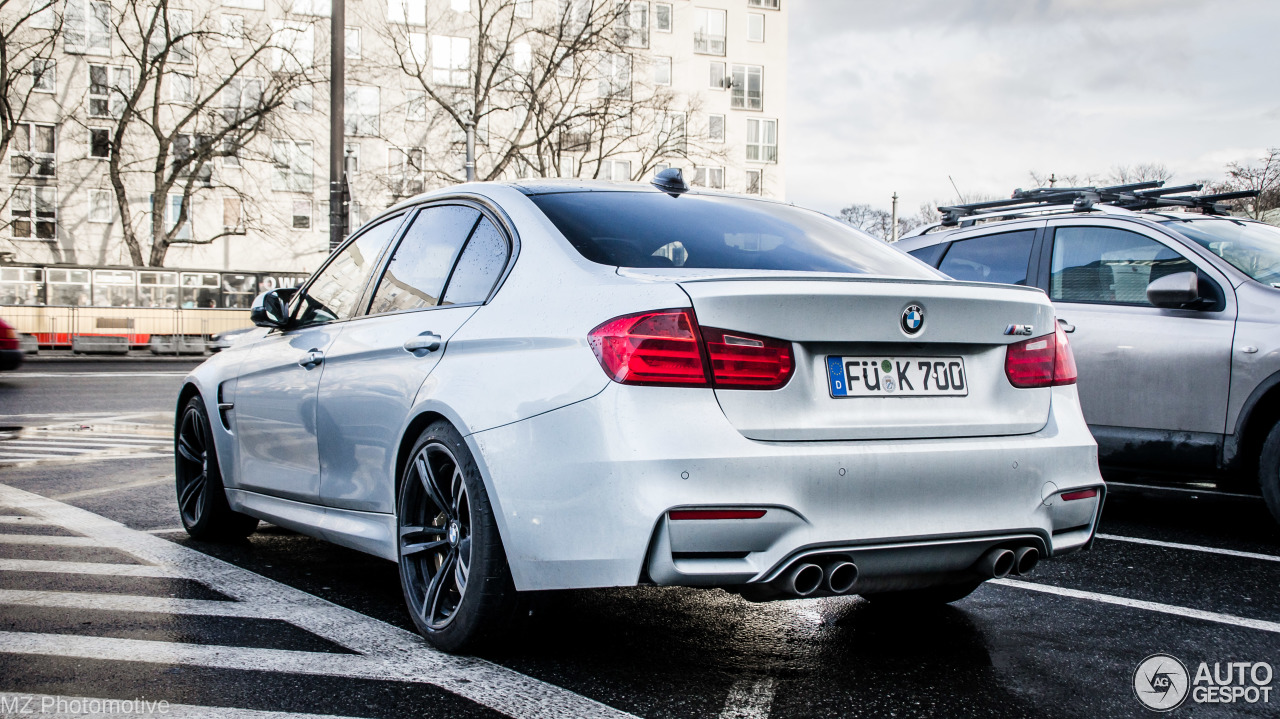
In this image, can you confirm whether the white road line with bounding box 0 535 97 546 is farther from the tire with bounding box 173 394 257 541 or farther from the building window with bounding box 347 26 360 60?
the building window with bounding box 347 26 360 60

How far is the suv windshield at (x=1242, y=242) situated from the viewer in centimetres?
600

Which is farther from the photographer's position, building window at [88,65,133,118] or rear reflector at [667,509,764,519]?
building window at [88,65,133,118]

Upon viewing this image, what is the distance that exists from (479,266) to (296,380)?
1.27m

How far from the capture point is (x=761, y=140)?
5744 cm

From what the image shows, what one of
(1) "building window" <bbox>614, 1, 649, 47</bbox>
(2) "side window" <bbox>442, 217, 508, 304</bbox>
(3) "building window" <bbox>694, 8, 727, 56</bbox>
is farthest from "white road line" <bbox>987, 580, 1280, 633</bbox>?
(3) "building window" <bbox>694, 8, 727, 56</bbox>

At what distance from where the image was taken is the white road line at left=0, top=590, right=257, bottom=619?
412 cm

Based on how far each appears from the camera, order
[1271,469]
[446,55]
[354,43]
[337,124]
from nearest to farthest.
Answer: [1271,469], [337,124], [354,43], [446,55]

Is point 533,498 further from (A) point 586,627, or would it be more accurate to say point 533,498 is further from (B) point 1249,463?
(B) point 1249,463

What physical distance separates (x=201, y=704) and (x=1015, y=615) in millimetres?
2778

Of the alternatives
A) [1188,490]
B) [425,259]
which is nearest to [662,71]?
[1188,490]

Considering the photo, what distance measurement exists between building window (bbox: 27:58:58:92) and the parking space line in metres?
37.8

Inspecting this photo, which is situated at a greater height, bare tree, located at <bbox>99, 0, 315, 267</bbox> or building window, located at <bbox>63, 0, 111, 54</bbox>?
building window, located at <bbox>63, 0, 111, 54</bbox>

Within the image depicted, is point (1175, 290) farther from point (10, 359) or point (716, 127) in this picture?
point (716, 127)

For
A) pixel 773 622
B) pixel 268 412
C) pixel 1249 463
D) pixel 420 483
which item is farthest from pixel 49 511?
pixel 1249 463
